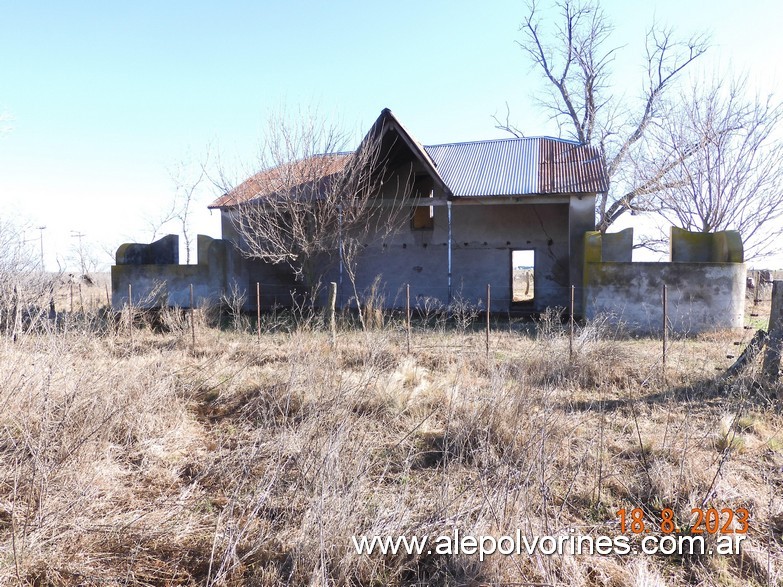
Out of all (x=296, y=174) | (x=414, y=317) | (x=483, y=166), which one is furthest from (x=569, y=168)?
(x=296, y=174)

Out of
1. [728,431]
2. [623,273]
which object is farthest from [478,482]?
[623,273]

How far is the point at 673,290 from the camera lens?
1095cm

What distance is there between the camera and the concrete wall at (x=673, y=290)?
10750 millimetres

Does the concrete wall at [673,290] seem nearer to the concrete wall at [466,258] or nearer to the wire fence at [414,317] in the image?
the wire fence at [414,317]

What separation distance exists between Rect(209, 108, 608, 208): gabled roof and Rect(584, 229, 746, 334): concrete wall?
281cm

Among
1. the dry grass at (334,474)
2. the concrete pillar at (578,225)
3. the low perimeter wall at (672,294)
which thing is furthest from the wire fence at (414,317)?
the dry grass at (334,474)

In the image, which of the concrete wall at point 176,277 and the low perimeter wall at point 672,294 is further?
the concrete wall at point 176,277

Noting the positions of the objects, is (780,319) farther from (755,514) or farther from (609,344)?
(755,514)

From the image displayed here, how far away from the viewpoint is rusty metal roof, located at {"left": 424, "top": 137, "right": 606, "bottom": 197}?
1368 cm

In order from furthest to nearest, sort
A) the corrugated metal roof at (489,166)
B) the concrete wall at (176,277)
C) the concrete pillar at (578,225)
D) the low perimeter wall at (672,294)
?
the corrugated metal roof at (489,166) → the concrete wall at (176,277) → the concrete pillar at (578,225) → the low perimeter wall at (672,294)

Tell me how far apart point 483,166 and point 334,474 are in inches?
558

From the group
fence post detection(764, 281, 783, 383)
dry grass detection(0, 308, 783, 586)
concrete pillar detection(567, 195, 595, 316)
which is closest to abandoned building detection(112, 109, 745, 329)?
concrete pillar detection(567, 195, 595, 316)

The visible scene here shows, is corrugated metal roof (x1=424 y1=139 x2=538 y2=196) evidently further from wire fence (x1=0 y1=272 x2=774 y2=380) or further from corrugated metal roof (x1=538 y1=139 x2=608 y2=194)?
wire fence (x1=0 y1=272 x2=774 y2=380)

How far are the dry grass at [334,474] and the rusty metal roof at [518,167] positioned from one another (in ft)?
28.0
